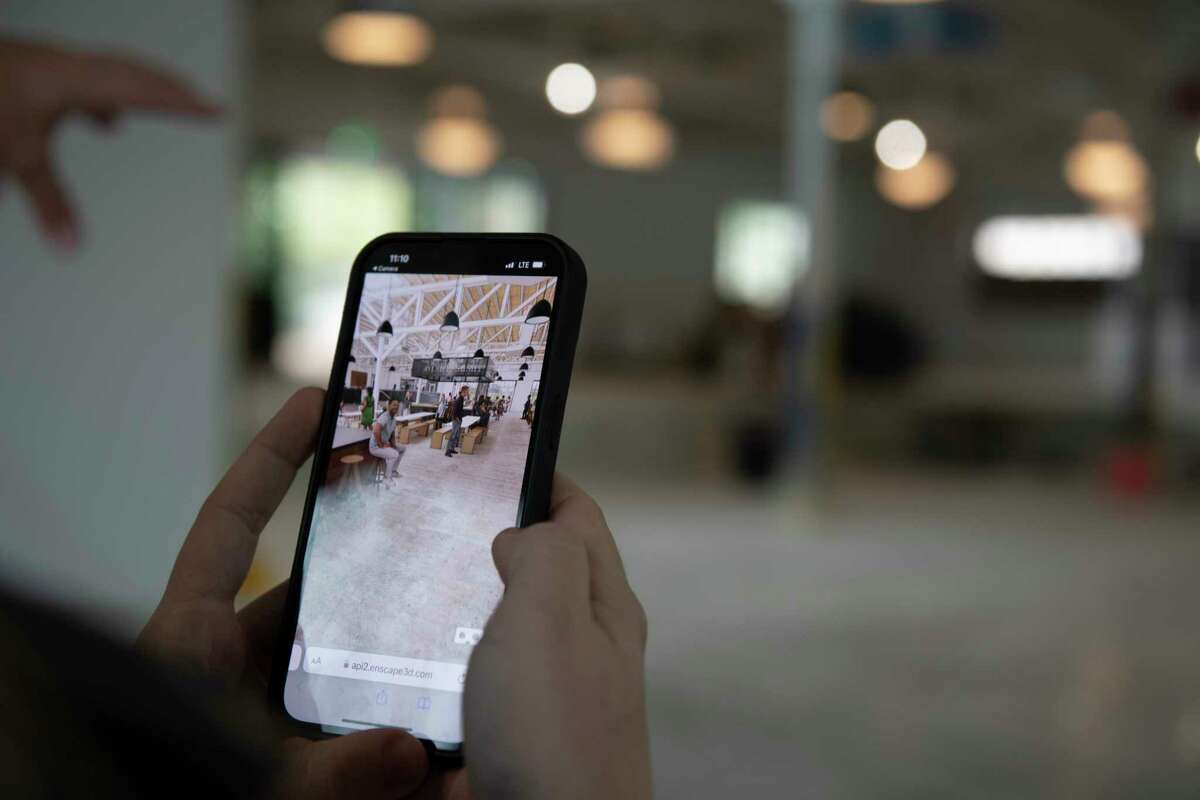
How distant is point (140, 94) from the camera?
9.49ft

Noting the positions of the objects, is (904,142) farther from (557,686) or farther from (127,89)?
(557,686)

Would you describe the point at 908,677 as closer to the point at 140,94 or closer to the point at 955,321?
the point at 140,94

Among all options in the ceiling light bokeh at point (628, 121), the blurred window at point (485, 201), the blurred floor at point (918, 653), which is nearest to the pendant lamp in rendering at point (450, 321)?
the blurred floor at point (918, 653)

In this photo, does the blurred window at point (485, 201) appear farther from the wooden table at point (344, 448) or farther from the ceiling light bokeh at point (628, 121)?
the wooden table at point (344, 448)

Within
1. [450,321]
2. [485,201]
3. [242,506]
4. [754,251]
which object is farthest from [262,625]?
[754,251]

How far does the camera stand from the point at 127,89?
9.46 ft

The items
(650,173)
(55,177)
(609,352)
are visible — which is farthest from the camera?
(650,173)

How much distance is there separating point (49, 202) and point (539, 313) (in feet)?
8.27

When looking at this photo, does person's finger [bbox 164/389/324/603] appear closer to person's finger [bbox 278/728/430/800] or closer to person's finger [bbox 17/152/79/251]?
person's finger [bbox 278/728/430/800]

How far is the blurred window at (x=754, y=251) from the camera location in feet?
36.8

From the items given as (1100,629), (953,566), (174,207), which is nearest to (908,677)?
(1100,629)

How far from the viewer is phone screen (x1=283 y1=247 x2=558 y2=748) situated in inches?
23.9

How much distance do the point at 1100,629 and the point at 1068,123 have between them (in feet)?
22.5

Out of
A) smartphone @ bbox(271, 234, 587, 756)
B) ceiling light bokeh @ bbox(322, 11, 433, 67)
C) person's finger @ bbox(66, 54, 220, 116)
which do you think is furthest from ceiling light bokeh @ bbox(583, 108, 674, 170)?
smartphone @ bbox(271, 234, 587, 756)
